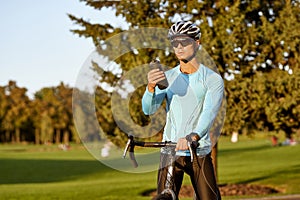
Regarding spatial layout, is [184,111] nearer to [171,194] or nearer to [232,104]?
[171,194]

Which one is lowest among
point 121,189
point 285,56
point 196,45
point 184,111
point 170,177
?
point 121,189

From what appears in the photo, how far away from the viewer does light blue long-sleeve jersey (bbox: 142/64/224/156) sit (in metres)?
4.67

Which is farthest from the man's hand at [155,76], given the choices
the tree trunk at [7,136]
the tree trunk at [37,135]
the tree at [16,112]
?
the tree trunk at [7,136]

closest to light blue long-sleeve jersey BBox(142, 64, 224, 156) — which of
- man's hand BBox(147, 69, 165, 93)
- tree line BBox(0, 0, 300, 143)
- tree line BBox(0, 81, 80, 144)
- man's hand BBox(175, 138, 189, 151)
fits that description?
man's hand BBox(175, 138, 189, 151)

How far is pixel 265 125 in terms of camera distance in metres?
17.7

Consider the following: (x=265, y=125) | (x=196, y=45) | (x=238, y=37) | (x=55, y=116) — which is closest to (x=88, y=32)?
(x=238, y=37)

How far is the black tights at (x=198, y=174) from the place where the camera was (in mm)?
4805

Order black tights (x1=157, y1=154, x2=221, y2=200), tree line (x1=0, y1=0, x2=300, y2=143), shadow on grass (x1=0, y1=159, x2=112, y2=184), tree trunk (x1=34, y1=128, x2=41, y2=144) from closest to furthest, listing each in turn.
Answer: black tights (x1=157, y1=154, x2=221, y2=200) → tree line (x1=0, y1=0, x2=300, y2=143) → shadow on grass (x1=0, y1=159, x2=112, y2=184) → tree trunk (x1=34, y1=128, x2=41, y2=144)

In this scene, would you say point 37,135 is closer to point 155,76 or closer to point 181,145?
point 181,145

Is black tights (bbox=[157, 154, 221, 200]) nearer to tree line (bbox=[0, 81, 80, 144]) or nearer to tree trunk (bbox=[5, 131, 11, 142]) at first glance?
tree line (bbox=[0, 81, 80, 144])

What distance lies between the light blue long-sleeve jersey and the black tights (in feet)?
0.23

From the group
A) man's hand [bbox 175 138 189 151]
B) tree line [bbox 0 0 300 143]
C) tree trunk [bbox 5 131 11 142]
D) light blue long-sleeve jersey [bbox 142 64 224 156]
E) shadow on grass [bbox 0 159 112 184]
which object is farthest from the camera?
tree trunk [bbox 5 131 11 142]

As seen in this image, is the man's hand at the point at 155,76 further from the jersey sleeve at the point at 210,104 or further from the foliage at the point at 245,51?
the foliage at the point at 245,51

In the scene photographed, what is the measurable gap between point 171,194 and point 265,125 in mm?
13211
